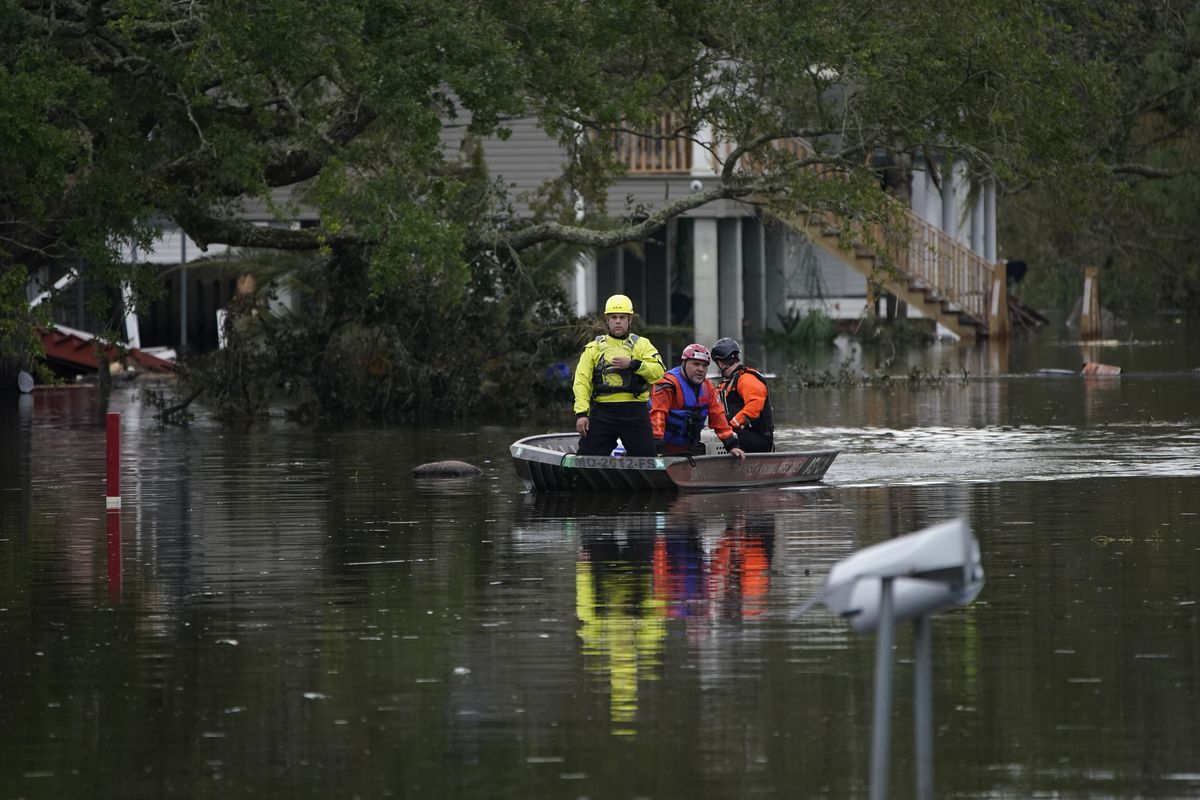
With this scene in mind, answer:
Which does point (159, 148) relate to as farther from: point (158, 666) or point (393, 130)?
point (158, 666)

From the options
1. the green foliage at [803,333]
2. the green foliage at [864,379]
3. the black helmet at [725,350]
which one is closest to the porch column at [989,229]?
the green foliage at [803,333]

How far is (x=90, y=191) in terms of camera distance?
2250 cm

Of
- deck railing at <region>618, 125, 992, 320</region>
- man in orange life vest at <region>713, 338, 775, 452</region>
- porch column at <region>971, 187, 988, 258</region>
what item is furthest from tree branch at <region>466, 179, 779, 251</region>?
porch column at <region>971, 187, 988, 258</region>

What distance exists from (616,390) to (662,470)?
0.75 metres

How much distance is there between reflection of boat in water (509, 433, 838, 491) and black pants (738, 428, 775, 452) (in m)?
0.37

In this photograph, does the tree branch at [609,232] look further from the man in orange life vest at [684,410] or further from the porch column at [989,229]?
the porch column at [989,229]

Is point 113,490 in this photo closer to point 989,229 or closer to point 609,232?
point 609,232

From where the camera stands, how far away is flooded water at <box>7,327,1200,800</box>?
8656 mm

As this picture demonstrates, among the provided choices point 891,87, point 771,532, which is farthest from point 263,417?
point 771,532

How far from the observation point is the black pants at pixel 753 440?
62.7ft

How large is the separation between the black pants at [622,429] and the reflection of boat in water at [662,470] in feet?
0.73

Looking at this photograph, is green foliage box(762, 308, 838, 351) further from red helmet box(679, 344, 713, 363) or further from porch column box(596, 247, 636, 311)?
red helmet box(679, 344, 713, 363)

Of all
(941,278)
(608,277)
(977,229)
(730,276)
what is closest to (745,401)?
(730,276)

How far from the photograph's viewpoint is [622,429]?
60.6 feet
